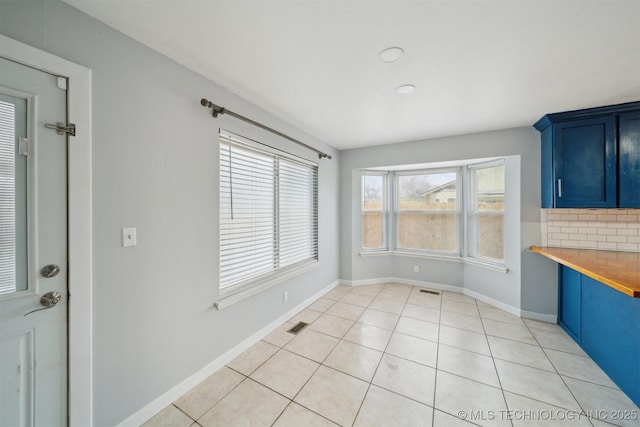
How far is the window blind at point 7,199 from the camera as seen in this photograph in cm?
105

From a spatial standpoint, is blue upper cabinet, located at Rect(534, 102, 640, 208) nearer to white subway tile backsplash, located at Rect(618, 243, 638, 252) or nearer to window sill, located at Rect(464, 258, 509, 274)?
white subway tile backsplash, located at Rect(618, 243, 638, 252)

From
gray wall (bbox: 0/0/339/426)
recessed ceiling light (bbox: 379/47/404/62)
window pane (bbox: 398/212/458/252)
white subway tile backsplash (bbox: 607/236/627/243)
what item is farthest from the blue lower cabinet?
gray wall (bbox: 0/0/339/426)

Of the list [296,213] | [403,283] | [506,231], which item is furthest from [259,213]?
[506,231]

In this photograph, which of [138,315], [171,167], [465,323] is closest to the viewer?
[138,315]

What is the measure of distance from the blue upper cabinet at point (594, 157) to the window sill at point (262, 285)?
3065mm

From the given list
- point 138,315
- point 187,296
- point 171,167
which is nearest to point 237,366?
point 187,296

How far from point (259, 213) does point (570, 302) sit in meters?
3.58

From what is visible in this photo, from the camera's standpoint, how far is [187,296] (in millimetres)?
1765

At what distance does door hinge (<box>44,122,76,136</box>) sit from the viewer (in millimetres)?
1164

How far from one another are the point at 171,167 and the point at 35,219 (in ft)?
2.38

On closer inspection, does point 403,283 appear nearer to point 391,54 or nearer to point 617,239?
point 617,239

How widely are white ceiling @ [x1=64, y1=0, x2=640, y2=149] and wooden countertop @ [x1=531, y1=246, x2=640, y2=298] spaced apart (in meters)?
1.56

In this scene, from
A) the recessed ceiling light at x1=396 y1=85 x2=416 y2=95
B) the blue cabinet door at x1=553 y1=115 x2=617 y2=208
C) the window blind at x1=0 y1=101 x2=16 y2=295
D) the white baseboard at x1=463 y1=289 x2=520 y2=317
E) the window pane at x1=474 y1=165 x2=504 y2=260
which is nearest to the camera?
the window blind at x1=0 y1=101 x2=16 y2=295

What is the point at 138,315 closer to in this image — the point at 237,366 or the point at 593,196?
the point at 237,366
